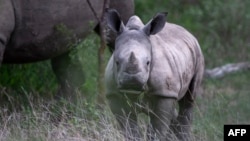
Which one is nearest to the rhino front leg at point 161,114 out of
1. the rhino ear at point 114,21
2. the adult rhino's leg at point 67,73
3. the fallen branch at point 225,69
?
the rhino ear at point 114,21

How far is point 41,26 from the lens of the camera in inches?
368

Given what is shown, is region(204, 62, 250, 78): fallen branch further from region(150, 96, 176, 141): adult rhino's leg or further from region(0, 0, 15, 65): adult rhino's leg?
region(150, 96, 176, 141): adult rhino's leg

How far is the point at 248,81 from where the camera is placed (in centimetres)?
1263

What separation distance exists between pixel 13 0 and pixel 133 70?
7.26 ft

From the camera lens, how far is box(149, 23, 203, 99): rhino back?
7742 mm

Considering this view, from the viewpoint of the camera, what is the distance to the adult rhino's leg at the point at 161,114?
783 centimetres

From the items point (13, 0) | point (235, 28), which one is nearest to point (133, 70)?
point (13, 0)

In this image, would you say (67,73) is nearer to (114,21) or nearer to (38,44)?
(38,44)

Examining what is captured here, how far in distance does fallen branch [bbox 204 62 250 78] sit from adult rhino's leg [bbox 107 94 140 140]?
5.02 m

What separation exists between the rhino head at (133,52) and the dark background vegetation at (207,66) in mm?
918

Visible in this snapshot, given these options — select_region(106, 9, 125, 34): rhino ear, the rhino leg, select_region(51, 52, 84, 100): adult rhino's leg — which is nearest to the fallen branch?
select_region(51, 52, 84, 100): adult rhino's leg

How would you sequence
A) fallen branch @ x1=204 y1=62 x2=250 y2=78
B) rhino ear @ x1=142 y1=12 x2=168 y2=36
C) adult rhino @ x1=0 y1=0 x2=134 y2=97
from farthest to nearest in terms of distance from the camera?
fallen branch @ x1=204 y1=62 x2=250 y2=78
adult rhino @ x1=0 y1=0 x2=134 y2=97
rhino ear @ x1=142 y1=12 x2=168 y2=36

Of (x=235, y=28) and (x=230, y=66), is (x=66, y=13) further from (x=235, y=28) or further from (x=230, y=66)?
(x=235, y=28)

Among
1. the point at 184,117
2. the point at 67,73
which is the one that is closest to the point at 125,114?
the point at 184,117
